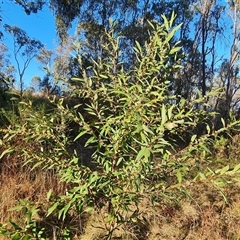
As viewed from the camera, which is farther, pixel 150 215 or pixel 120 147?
pixel 150 215

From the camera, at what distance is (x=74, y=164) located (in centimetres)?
170

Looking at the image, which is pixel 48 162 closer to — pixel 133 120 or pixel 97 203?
pixel 97 203

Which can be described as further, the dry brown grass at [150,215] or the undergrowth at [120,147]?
the dry brown grass at [150,215]

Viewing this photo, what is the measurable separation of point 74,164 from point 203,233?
1.39 meters

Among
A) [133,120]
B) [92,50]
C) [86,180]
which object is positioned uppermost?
[92,50]

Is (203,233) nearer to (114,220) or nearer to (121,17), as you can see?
(114,220)

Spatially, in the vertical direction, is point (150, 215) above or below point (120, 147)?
below

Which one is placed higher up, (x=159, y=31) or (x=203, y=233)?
(x=159, y=31)

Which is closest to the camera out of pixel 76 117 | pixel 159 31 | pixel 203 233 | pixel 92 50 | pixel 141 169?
pixel 141 169

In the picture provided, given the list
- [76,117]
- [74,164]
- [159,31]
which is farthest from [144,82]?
[74,164]

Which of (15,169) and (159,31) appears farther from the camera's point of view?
(15,169)

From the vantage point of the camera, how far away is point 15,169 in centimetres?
258

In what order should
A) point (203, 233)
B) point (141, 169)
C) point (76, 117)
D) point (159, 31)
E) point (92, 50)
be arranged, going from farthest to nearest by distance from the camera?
point (92, 50) < point (203, 233) < point (76, 117) < point (159, 31) < point (141, 169)

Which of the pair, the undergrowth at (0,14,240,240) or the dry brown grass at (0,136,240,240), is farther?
the dry brown grass at (0,136,240,240)
